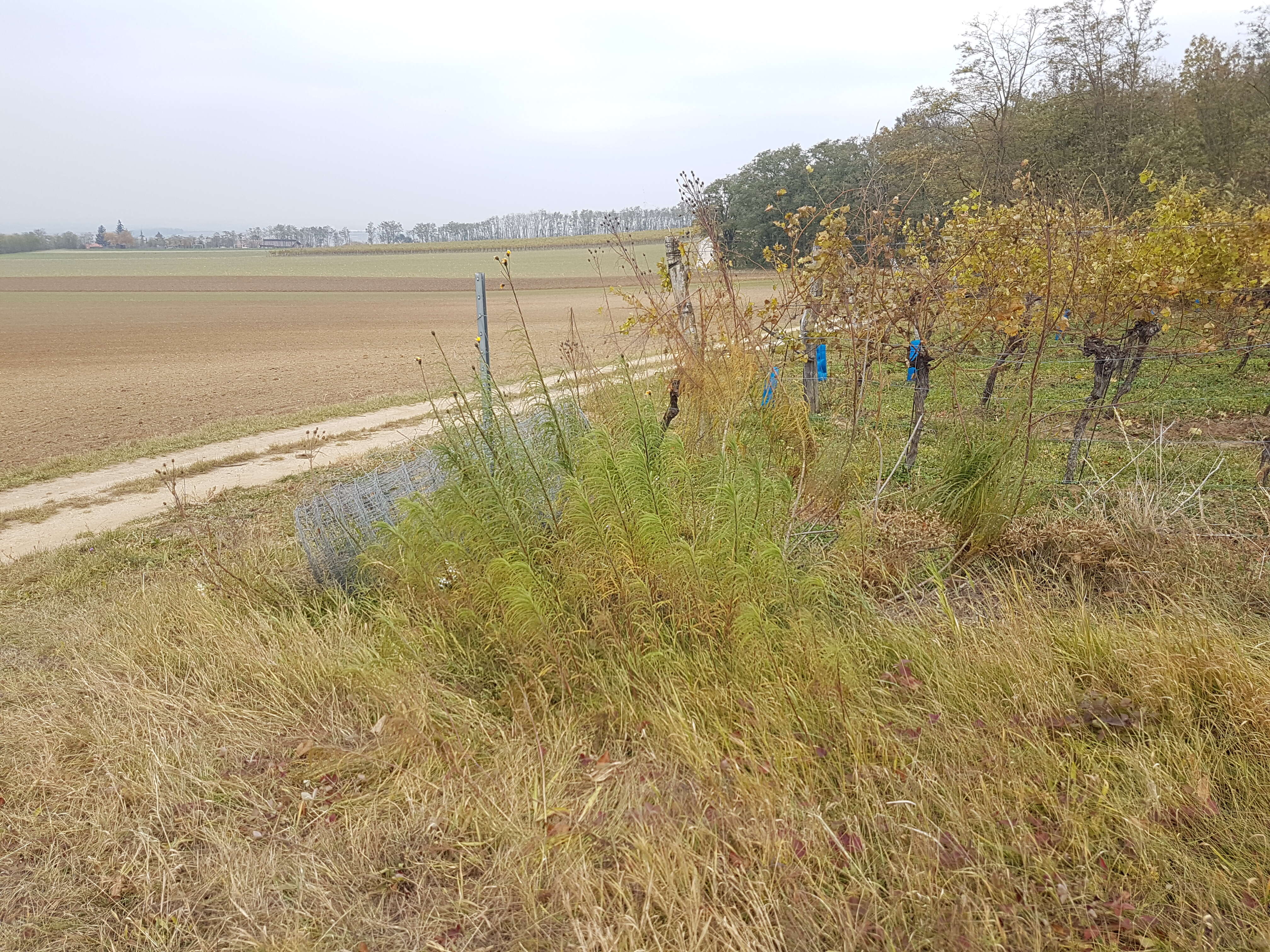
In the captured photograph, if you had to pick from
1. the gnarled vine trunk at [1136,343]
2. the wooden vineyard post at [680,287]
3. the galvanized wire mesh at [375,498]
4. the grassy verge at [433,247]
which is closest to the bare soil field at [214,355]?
the galvanized wire mesh at [375,498]

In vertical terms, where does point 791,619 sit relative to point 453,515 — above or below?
below

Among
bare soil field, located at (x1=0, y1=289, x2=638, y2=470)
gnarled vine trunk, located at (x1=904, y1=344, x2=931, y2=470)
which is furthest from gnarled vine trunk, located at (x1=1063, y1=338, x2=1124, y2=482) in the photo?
bare soil field, located at (x1=0, y1=289, x2=638, y2=470)

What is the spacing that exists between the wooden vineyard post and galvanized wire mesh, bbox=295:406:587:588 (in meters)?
2.20

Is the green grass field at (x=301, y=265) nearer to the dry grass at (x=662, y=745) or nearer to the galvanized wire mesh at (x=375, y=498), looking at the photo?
the galvanized wire mesh at (x=375, y=498)

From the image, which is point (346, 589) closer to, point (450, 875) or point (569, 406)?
point (569, 406)

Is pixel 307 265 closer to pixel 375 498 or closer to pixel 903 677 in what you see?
pixel 375 498

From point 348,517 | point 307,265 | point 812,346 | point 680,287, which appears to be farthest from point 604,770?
point 307,265

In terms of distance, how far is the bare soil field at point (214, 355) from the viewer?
1341 centimetres

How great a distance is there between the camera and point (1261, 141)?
62.4 ft

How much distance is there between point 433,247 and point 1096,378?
134m

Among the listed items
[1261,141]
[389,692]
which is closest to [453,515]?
[389,692]

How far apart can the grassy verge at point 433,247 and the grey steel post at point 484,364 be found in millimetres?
94867

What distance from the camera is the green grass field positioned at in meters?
82.0

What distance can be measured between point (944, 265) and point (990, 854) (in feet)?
18.2
